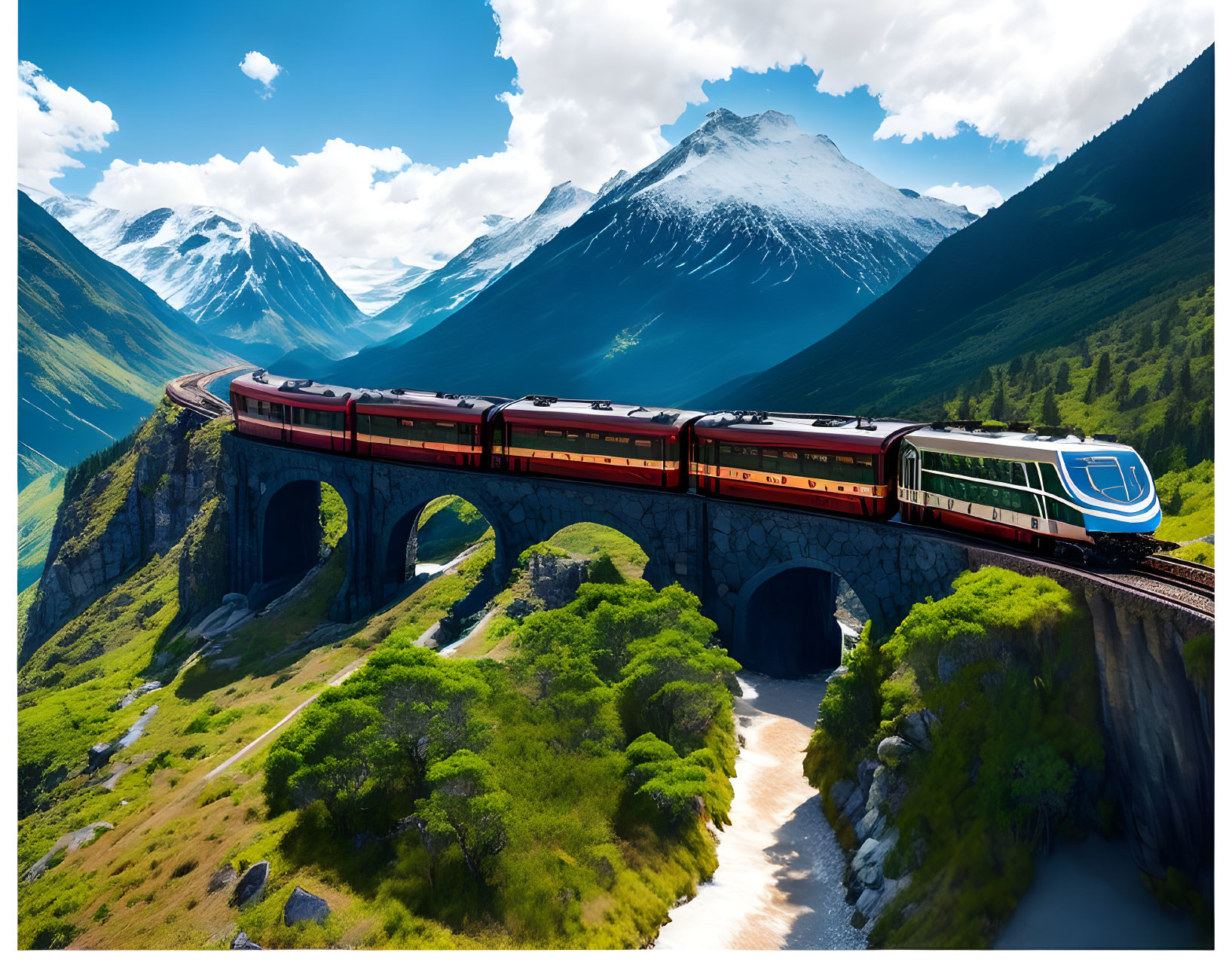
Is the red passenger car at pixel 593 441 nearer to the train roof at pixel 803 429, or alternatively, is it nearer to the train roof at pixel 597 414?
the train roof at pixel 597 414

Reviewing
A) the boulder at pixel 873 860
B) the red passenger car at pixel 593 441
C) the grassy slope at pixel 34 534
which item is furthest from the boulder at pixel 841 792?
the grassy slope at pixel 34 534

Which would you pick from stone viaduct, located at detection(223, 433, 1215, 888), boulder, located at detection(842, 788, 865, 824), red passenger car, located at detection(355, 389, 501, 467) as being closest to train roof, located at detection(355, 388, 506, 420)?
red passenger car, located at detection(355, 389, 501, 467)

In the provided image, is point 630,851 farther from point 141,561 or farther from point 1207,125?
point 1207,125

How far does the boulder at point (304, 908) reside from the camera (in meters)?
20.1

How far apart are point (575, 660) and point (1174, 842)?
17684mm

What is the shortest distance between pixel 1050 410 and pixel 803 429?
39236 mm

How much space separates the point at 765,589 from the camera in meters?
39.1

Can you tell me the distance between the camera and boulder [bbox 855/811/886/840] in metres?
23.2

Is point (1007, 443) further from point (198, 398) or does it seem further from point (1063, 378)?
point (198, 398)

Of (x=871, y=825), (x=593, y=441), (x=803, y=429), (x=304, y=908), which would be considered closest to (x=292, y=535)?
(x=593, y=441)

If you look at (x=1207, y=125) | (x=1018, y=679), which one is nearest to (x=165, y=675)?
(x=1018, y=679)

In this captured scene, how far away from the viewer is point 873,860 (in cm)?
2244

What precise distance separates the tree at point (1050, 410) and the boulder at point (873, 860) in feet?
152

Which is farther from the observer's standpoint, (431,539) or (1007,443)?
(431,539)
